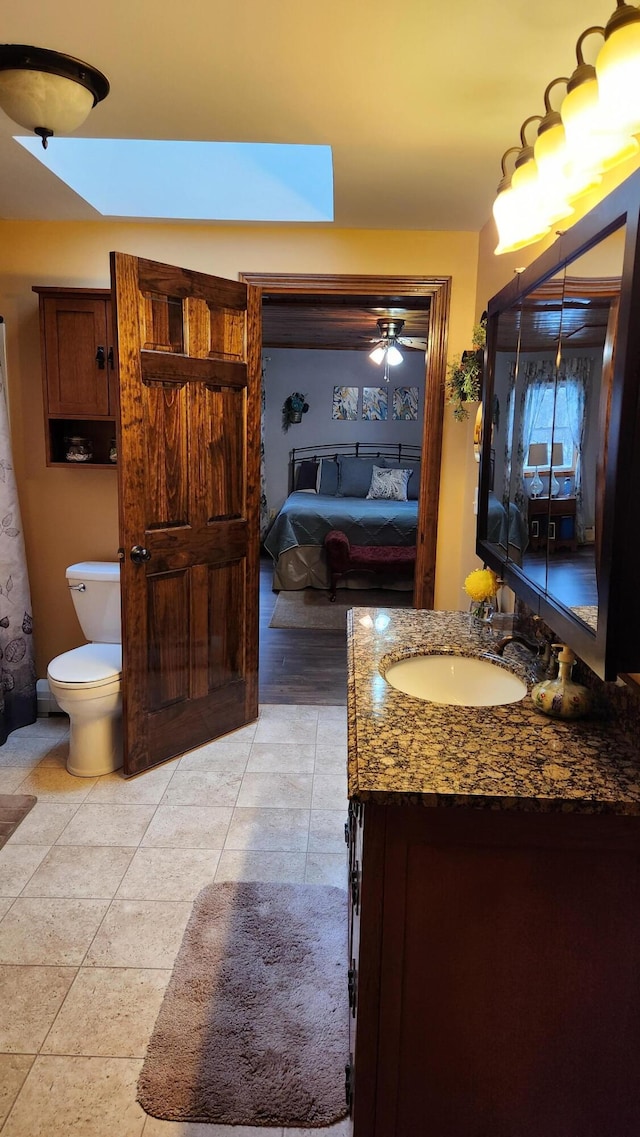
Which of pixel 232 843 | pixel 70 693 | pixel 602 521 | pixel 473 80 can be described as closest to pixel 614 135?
pixel 602 521

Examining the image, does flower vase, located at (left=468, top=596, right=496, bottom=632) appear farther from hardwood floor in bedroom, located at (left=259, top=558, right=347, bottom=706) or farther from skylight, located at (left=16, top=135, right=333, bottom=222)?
skylight, located at (left=16, top=135, right=333, bottom=222)

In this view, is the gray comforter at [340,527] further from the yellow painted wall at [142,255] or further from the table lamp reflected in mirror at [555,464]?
the table lamp reflected in mirror at [555,464]

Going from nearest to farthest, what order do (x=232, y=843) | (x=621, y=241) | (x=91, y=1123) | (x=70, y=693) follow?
1. (x=621, y=241)
2. (x=91, y=1123)
3. (x=232, y=843)
4. (x=70, y=693)

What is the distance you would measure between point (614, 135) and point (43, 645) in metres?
3.39

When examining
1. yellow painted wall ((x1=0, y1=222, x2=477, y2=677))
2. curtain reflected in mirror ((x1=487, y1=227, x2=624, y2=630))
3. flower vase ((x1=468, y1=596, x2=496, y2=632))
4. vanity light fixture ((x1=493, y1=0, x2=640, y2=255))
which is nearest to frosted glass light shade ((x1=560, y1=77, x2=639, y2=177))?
vanity light fixture ((x1=493, y1=0, x2=640, y2=255))

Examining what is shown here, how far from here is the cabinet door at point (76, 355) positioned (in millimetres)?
3211

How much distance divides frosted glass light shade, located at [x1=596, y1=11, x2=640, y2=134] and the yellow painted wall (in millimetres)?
2189

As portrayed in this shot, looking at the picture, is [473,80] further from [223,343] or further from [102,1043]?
[102,1043]

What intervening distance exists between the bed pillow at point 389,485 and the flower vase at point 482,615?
19.0ft

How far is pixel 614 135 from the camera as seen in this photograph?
1129mm

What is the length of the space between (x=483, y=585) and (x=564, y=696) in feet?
2.45

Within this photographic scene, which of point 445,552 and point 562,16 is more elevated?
point 562,16

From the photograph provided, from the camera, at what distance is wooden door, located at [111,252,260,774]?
2.81 meters

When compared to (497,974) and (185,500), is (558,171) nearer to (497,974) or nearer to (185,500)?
(497,974)
